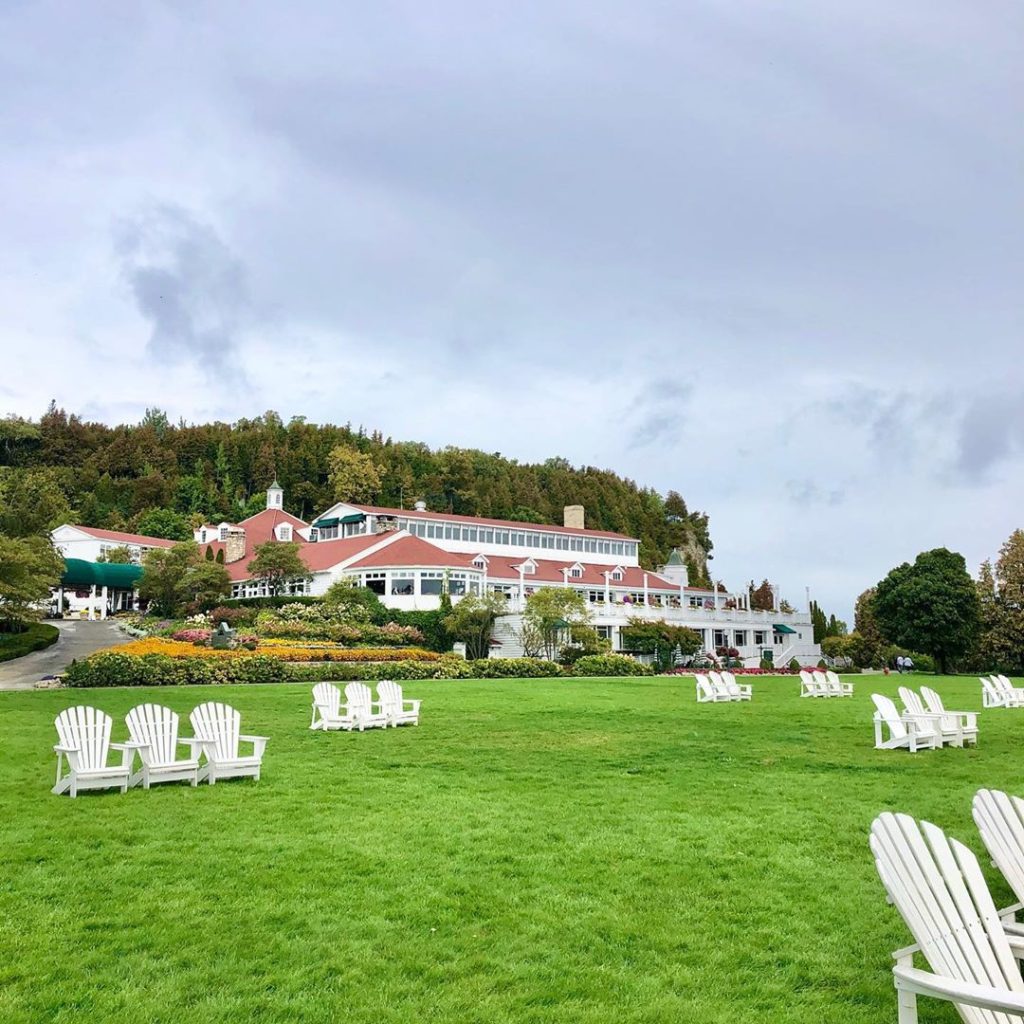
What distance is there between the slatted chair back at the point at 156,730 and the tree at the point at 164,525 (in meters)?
72.3

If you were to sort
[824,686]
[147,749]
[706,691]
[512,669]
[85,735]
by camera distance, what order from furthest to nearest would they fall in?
[512,669], [824,686], [706,691], [85,735], [147,749]

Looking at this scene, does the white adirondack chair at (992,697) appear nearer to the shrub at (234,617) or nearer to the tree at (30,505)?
the shrub at (234,617)

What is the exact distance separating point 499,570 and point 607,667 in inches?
847

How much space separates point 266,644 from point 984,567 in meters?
35.5

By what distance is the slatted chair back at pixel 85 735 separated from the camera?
1029 cm

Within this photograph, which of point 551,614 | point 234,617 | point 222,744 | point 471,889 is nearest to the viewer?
point 471,889

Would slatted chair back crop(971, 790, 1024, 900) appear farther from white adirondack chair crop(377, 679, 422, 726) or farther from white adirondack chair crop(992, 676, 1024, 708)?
white adirondack chair crop(992, 676, 1024, 708)

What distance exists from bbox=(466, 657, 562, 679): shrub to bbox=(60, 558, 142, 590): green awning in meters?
34.7

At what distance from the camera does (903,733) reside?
1423 centimetres

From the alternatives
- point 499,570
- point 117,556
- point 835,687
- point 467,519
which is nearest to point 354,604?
point 499,570

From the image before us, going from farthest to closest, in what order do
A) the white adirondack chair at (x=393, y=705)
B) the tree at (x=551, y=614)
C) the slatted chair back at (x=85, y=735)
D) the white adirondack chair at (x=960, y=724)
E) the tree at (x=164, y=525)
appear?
the tree at (x=164, y=525) → the tree at (x=551, y=614) → the white adirondack chair at (x=393, y=705) → the white adirondack chair at (x=960, y=724) → the slatted chair back at (x=85, y=735)

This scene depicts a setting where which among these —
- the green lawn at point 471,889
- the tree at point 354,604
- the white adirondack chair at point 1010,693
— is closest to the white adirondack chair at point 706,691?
the white adirondack chair at point 1010,693

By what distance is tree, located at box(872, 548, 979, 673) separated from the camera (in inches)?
1815

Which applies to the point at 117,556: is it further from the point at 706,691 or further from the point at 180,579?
the point at 706,691
